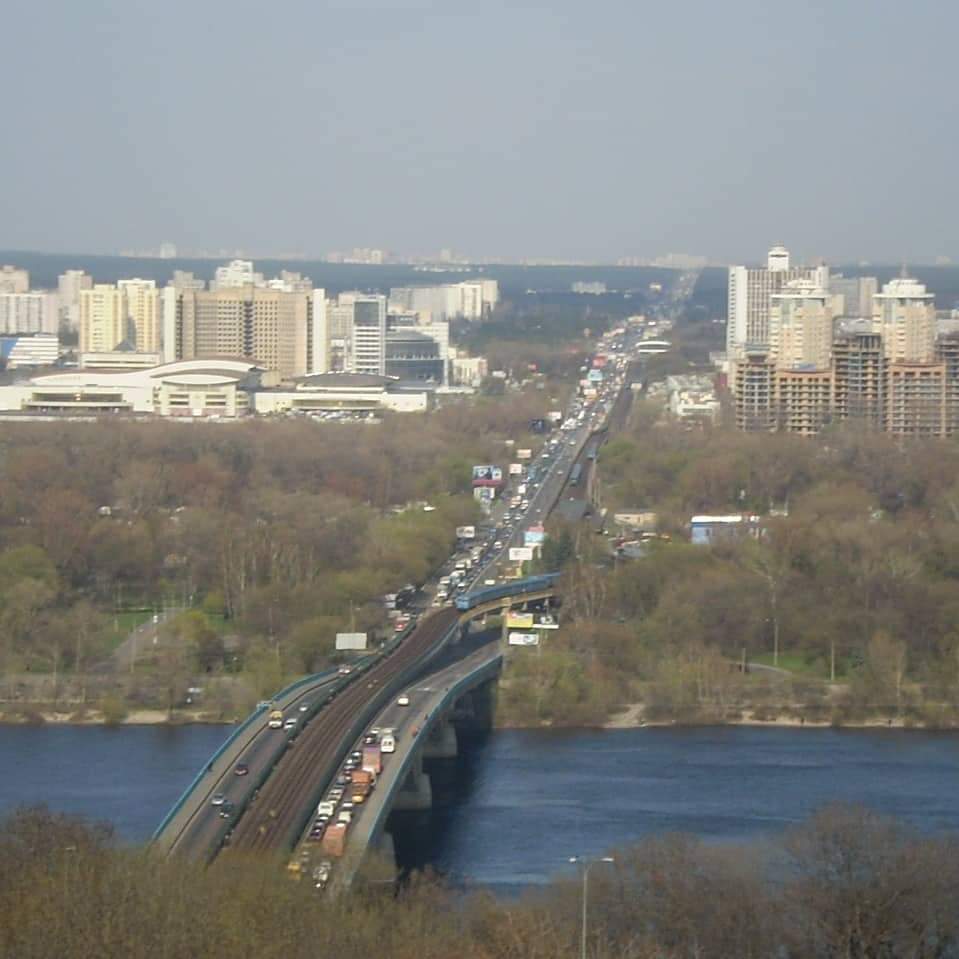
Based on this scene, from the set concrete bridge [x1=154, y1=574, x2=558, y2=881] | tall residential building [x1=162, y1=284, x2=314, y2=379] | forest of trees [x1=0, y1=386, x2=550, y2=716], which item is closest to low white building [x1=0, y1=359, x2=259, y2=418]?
forest of trees [x1=0, y1=386, x2=550, y2=716]

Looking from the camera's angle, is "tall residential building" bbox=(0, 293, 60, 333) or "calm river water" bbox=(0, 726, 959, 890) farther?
"tall residential building" bbox=(0, 293, 60, 333)

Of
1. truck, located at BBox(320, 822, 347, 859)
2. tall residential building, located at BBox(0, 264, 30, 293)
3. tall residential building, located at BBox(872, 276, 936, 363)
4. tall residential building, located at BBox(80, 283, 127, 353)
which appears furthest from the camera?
tall residential building, located at BBox(0, 264, 30, 293)

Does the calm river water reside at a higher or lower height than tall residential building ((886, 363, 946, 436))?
lower

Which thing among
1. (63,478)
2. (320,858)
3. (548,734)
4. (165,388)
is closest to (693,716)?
(548,734)

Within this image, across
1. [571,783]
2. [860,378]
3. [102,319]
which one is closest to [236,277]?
[102,319]

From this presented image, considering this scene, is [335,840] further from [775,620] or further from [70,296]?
[70,296]

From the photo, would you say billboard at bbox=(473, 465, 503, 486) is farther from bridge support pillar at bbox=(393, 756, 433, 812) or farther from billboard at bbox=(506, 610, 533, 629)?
bridge support pillar at bbox=(393, 756, 433, 812)
